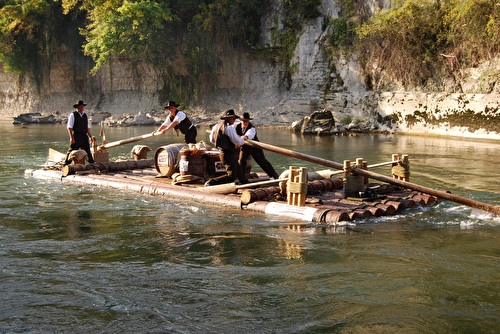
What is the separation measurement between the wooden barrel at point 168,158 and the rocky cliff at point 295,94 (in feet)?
48.2

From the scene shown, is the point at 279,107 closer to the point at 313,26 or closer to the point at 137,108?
the point at 313,26

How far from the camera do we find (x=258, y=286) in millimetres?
6820

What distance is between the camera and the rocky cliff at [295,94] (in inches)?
976

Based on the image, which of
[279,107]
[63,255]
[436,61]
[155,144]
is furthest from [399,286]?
[279,107]

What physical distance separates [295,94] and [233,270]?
26.6 metres

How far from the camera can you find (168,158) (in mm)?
12656

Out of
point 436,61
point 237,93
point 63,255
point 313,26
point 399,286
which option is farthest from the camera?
point 237,93

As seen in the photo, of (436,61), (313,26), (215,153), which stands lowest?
(215,153)

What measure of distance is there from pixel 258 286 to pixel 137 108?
114 ft

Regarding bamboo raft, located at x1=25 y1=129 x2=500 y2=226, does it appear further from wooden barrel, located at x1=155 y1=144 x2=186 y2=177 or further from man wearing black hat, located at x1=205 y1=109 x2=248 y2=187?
man wearing black hat, located at x1=205 y1=109 x2=248 y2=187

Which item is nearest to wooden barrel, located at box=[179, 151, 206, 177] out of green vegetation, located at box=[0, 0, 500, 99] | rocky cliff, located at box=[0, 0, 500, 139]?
rocky cliff, located at box=[0, 0, 500, 139]

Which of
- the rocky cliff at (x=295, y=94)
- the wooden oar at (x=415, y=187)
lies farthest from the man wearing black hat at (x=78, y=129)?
the rocky cliff at (x=295, y=94)

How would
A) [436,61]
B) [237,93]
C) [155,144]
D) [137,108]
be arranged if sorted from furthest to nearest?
[137,108]
[237,93]
[436,61]
[155,144]

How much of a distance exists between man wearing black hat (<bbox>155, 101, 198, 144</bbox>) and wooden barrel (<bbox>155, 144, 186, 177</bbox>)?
420 mm
